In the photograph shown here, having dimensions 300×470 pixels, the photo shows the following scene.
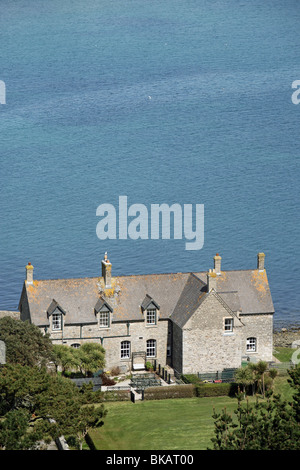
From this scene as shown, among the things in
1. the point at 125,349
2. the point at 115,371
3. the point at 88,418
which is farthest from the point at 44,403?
the point at 125,349

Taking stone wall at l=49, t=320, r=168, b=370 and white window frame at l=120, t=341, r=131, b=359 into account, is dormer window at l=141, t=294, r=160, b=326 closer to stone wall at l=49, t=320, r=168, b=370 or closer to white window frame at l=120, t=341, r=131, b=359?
stone wall at l=49, t=320, r=168, b=370

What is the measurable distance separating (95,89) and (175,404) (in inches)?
5022

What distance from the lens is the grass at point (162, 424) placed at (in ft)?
211

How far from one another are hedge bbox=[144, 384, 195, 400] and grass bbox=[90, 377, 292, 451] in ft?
1.46

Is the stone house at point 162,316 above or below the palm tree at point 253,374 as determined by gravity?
above

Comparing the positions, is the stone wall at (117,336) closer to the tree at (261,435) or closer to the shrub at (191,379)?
the shrub at (191,379)

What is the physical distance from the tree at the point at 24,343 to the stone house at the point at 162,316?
3912mm

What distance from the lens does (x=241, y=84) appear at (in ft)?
652

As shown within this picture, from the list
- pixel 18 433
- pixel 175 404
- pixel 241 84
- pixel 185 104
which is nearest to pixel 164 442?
pixel 175 404

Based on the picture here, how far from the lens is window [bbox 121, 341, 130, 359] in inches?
3132

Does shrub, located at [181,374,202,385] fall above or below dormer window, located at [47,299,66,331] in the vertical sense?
below

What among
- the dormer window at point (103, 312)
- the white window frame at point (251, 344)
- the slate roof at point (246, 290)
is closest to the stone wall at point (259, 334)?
the white window frame at point (251, 344)

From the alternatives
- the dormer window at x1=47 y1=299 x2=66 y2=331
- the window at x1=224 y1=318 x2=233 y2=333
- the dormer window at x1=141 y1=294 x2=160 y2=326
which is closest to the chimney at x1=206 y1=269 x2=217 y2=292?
the window at x1=224 y1=318 x2=233 y2=333
